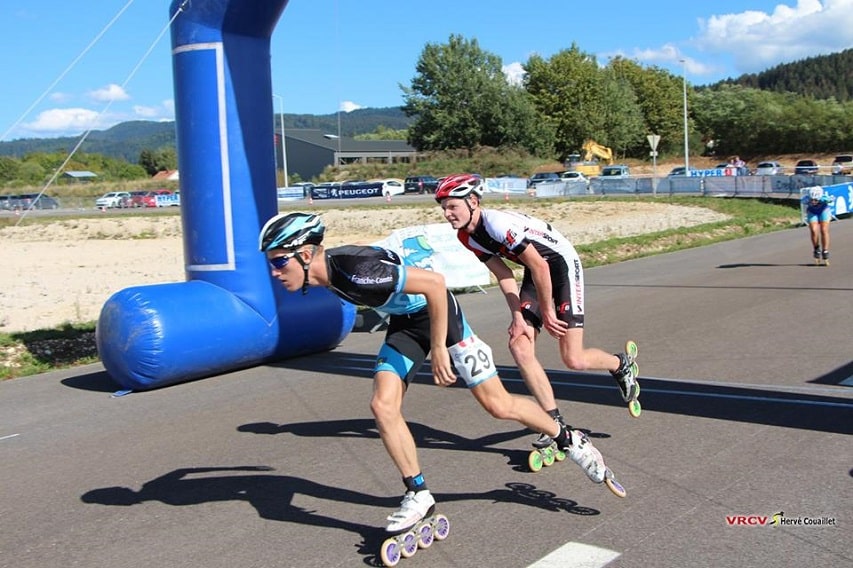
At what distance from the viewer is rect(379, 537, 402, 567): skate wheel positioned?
4.33m

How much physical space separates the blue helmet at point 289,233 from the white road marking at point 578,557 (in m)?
2.01

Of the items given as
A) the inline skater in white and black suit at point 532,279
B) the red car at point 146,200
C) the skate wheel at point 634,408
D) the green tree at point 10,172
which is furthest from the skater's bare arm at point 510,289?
the green tree at point 10,172

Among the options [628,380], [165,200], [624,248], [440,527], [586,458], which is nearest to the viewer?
[440,527]

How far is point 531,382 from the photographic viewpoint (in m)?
6.02

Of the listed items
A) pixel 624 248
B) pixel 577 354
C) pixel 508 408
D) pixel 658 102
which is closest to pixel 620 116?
pixel 658 102

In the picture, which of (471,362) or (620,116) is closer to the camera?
(471,362)

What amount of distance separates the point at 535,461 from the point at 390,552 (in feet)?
5.55

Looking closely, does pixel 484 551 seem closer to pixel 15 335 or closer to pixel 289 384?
pixel 289 384

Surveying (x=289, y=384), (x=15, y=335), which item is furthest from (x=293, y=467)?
(x=15, y=335)

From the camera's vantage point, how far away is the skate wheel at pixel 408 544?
4422mm

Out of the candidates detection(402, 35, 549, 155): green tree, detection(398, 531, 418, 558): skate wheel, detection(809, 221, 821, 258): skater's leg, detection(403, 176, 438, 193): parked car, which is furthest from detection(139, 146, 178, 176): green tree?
detection(398, 531, 418, 558): skate wheel

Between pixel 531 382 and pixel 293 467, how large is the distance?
1.80 meters

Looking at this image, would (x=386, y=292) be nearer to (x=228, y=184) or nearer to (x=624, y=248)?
(x=228, y=184)

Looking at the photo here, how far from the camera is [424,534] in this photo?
454 centimetres
